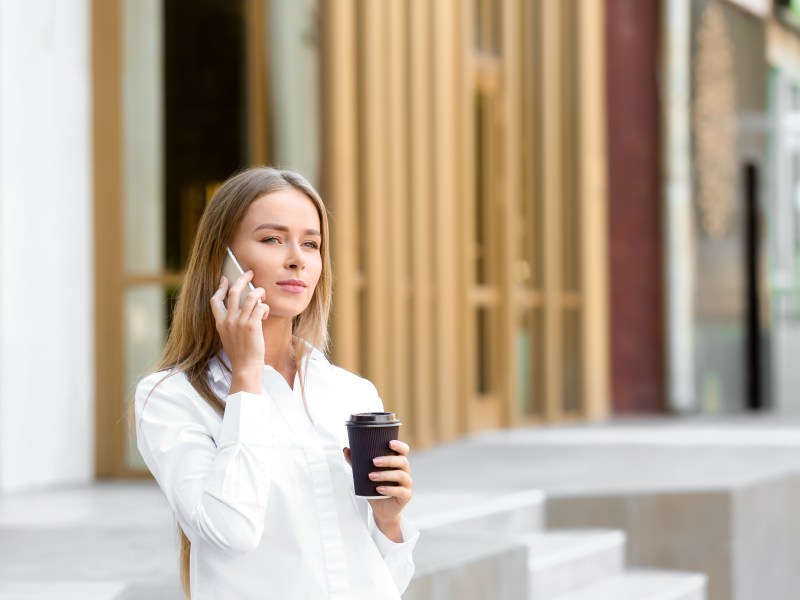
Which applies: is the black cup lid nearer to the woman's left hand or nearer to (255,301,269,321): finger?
the woman's left hand

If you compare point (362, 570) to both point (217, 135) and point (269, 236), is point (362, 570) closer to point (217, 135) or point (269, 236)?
point (269, 236)

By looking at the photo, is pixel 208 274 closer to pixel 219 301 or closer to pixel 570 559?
pixel 219 301

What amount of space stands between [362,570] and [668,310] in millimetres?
8836

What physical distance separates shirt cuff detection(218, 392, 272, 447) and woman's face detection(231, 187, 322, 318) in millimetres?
174

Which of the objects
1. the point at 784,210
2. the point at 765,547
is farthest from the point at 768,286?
the point at 765,547

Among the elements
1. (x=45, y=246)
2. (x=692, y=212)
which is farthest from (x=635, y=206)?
(x=45, y=246)

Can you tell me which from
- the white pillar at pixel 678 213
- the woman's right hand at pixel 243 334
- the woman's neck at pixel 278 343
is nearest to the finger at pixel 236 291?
the woman's right hand at pixel 243 334

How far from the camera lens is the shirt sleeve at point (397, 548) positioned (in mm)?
2014

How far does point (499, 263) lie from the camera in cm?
888

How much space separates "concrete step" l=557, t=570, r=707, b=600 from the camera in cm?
474

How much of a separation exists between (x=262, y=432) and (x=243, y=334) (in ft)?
0.46

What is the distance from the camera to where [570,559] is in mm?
4766

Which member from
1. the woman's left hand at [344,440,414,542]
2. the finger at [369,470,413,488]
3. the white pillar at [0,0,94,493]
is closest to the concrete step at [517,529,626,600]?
Result: the white pillar at [0,0,94,493]

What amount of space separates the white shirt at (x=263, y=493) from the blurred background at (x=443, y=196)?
3.50 metres
